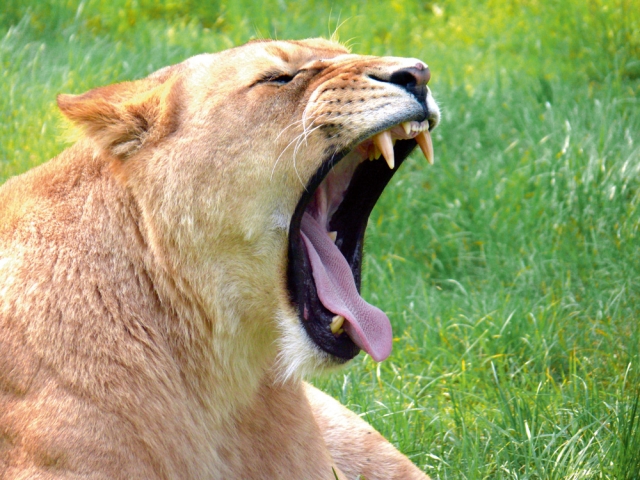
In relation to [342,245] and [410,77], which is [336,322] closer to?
[342,245]

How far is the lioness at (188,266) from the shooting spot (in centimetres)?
270

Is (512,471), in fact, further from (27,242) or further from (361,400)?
(27,242)

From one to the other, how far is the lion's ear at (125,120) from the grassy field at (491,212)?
1.31 feet

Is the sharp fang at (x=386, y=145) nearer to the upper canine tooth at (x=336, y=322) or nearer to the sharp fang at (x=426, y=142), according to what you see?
the sharp fang at (x=426, y=142)

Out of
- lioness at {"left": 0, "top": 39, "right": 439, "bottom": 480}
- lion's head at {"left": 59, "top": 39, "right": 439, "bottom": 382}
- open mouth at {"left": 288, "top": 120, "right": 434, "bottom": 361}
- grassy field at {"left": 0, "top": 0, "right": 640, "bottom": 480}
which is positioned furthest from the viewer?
grassy field at {"left": 0, "top": 0, "right": 640, "bottom": 480}

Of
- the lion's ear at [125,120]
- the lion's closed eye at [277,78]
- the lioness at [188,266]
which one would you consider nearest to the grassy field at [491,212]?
the lion's ear at [125,120]

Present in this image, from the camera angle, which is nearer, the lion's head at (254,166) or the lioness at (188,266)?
the lioness at (188,266)

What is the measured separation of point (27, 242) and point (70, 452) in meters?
0.68

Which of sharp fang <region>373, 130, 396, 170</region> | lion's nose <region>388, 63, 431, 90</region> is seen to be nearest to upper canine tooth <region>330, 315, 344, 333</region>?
sharp fang <region>373, 130, 396, 170</region>

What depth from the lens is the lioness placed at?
8.86 ft

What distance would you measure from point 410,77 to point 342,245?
29.2 inches

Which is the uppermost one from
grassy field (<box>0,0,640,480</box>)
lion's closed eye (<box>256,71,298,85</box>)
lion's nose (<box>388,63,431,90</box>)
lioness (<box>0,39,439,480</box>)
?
lion's closed eye (<box>256,71,298,85</box>)

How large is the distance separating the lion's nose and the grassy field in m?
0.78

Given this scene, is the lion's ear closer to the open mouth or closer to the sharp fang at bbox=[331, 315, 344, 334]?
the open mouth
